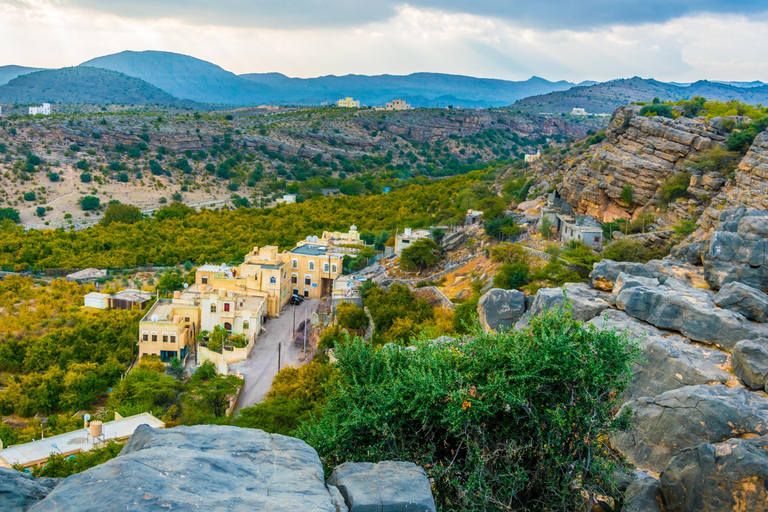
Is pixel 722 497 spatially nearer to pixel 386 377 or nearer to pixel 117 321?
pixel 386 377

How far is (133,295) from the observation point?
111 ft

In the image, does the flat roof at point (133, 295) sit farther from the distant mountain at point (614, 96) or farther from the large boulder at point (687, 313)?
the distant mountain at point (614, 96)

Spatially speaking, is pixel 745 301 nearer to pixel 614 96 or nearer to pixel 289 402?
pixel 289 402

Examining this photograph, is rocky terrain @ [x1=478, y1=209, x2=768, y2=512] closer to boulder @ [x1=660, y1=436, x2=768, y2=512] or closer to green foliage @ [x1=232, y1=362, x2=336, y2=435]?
boulder @ [x1=660, y1=436, x2=768, y2=512]

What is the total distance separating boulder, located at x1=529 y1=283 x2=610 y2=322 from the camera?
48.0 feet

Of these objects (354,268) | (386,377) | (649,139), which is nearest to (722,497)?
(386,377)

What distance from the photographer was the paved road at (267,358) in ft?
74.7

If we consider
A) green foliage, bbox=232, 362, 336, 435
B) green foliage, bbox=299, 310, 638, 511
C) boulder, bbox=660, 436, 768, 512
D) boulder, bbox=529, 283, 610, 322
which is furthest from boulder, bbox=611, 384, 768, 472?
green foliage, bbox=232, 362, 336, 435

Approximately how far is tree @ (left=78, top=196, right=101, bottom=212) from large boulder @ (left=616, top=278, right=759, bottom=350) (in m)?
62.9

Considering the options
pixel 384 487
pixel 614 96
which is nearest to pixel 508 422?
pixel 384 487

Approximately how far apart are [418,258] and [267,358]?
9784mm

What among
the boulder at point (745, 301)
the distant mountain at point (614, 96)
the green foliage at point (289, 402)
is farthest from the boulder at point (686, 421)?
the distant mountain at point (614, 96)

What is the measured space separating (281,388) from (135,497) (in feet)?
52.6

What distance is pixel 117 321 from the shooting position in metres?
29.9
